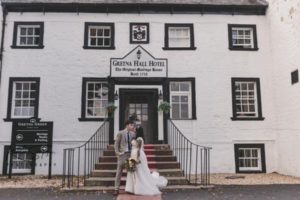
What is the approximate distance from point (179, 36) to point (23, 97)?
7.02m

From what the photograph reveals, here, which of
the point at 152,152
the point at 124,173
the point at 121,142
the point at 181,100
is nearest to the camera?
the point at 121,142

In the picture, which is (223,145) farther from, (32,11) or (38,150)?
(32,11)

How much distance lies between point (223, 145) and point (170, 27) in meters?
5.47

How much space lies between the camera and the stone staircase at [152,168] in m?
10.2

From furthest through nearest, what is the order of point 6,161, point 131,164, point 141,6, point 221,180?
1. point 141,6
2. point 6,161
3. point 221,180
4. point 131,164

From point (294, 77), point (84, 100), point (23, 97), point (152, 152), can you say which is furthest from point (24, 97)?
point (294, 77)

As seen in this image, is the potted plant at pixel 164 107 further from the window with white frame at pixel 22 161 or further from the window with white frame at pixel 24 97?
the window with white frame at pixel 22 161

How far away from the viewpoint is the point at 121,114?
14.1 meters

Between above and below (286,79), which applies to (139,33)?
above

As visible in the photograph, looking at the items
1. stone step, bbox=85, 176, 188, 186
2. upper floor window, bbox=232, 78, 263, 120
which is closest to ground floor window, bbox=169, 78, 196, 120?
upper floor window, bbox=232, 78, 263, 120

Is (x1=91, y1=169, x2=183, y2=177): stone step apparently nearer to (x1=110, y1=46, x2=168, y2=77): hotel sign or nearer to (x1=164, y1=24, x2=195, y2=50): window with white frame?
(x1=110, y1=46, x2=168, y2=77): hotel sign

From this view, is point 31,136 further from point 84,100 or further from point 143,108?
point 143,108

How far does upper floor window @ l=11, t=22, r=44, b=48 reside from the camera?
14.5 m

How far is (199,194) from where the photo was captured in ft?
30.0
